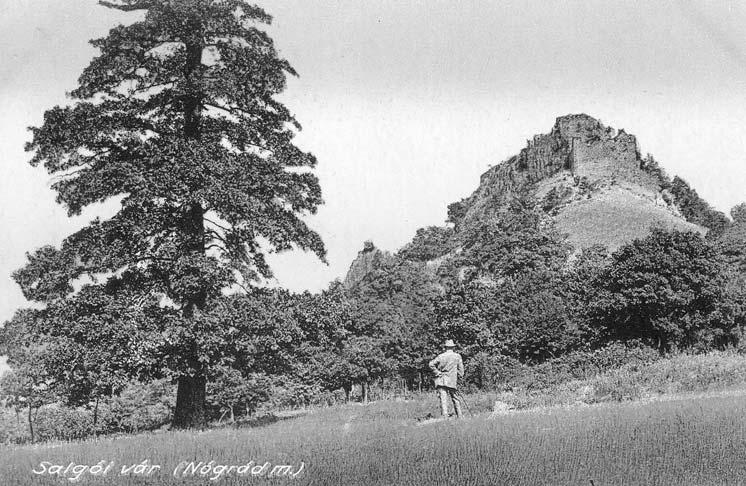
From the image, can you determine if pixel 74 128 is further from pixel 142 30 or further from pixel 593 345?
pixel 593 345

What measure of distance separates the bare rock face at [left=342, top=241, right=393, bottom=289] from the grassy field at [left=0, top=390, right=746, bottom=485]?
169 metres

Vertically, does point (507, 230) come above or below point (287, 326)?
above

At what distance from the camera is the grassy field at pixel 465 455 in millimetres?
7438

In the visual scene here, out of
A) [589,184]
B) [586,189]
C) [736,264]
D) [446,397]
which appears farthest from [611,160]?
[446,397]

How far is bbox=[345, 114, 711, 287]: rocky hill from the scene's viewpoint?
119 meters

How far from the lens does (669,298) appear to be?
4888cm

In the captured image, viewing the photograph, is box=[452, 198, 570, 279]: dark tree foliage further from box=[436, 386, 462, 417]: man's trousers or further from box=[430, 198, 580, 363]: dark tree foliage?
box=[436, 386, 462, 417]: man's trousers

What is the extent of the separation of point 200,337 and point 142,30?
24.9ft

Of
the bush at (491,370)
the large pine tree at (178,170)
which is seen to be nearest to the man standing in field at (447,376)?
the large pine tree at (178,170)

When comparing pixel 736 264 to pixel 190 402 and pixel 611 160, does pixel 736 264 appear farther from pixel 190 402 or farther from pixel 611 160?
pixel 190 402

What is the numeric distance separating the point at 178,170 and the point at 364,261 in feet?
578

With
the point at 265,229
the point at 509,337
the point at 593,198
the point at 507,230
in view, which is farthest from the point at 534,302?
the point at 593,198

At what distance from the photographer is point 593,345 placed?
2024 inches

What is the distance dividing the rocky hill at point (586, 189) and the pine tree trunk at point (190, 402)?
102 m
